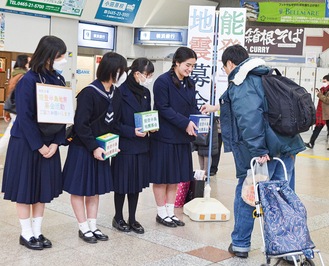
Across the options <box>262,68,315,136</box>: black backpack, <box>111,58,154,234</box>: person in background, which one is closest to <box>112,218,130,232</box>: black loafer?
<box>111,58,154,234</box>: person in background

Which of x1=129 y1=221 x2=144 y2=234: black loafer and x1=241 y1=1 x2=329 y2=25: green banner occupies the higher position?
x1=241 y1=1 x2=329 y2=25: green banner

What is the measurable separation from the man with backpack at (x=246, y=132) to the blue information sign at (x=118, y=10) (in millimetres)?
12168

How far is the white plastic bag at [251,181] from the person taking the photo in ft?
12.0

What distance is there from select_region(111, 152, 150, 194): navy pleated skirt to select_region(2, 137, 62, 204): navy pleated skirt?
661 mm

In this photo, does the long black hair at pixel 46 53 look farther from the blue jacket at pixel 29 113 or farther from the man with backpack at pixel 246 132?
the man with backpack at pixel 246 132

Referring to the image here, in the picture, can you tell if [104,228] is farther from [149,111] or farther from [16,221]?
[149,111]

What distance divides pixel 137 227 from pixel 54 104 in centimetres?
143

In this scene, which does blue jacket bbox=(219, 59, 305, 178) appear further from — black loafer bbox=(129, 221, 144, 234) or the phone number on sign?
the phone number on sign

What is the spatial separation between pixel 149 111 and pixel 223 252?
1313mm

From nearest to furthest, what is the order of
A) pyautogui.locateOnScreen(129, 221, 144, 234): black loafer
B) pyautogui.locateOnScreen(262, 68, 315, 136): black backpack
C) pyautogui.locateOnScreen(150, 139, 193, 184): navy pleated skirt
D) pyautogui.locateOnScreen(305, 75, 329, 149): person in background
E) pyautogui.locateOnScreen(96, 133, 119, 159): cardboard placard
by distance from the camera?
pyautogui.locateOnScreen(262, 68, 315, 136): black backpack, pyautogui.locateOnScreen(96, 133, 119, 159): cardboard placard, pyautogui.locateOnScreen(129, 221, 144, 234): black loafer, pyautogui.locateOnScreen(150, 139, 193, 184): navy pleated skirt, pyautogui.locateOnScreen(305, 75, 329, 149): person in background

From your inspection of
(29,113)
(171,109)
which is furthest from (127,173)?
(29,113)

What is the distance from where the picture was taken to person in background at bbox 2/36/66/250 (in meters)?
3.73

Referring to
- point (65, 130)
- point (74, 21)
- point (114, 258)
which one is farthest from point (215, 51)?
Answer: point (74, 21)

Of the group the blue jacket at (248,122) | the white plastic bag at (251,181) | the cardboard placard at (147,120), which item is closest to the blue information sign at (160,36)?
the cardboard placard at (147,120)
